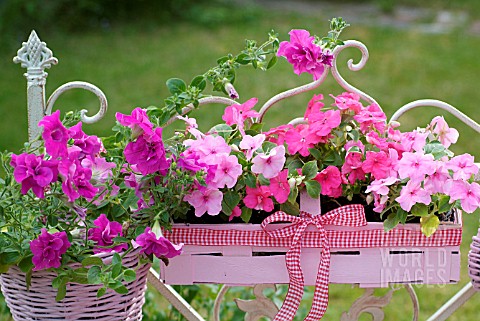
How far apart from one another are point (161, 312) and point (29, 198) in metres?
0.97

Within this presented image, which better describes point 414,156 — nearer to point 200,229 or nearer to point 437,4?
point 200,229

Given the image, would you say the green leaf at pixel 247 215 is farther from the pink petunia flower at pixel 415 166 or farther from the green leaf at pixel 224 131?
the pink petunia flower at pixel 415 166

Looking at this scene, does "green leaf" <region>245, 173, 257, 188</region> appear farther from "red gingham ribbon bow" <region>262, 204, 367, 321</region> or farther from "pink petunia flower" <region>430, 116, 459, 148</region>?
"pink petunia flower" <region>430, 116, 459, 148</region>

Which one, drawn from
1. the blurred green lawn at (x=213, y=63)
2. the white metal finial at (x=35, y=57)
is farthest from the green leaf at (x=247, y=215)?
the blurred green lawn at (x=213, y=63)

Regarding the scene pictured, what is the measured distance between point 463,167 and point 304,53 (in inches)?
12.8

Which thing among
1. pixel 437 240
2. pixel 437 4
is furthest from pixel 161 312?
pixel 437 4

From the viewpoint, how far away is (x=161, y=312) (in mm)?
2328

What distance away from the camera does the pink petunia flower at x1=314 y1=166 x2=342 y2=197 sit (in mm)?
1475

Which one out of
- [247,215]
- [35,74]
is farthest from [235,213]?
[35,74]

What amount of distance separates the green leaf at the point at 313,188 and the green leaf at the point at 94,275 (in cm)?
36

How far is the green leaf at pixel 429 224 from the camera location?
1.45 meters

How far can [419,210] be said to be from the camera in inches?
56.5

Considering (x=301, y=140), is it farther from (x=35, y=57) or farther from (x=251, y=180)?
(x=35, y=57)

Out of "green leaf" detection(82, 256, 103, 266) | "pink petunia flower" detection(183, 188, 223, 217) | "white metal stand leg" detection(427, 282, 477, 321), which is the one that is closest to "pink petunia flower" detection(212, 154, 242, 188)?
"pink petunia flower" detection(183, 188, 223, 217)
